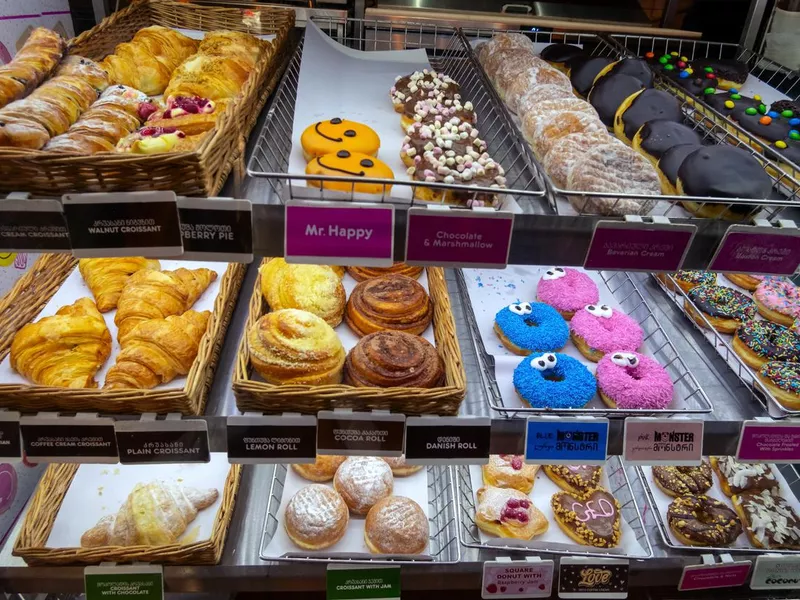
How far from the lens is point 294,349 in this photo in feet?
5.32

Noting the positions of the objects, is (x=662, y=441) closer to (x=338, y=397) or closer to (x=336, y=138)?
(x=338, y=397)

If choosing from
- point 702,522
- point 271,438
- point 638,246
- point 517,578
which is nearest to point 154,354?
point 271,438

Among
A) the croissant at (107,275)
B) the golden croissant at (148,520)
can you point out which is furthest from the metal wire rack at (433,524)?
the croissant at (107,275)

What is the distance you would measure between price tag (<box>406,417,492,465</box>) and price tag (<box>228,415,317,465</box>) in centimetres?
24

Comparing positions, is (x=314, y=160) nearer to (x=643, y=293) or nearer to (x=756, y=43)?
(x=643, y=293)

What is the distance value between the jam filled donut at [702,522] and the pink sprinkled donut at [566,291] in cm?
74

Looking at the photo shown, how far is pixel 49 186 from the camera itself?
125cm

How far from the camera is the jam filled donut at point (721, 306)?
89.9 inches

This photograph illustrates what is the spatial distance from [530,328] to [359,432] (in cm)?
77

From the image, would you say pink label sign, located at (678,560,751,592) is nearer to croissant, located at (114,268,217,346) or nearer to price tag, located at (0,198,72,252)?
croissant, located at (114,268,217,346)

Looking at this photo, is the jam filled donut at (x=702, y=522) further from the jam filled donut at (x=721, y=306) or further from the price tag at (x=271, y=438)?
the price tag at (x=271, y=438)

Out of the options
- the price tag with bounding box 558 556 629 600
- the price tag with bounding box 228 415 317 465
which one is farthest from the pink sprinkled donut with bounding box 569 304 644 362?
the price tag with bounding box 228 415 317 465

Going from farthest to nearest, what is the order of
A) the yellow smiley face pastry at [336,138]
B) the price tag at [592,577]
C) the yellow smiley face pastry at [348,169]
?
the price tag at [592,577]
the yellow smiley face pastry at [336,138]
the yellow smiley face pastry at [348,169]

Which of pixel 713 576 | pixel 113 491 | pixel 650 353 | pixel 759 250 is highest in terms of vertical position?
pixel 759 250
